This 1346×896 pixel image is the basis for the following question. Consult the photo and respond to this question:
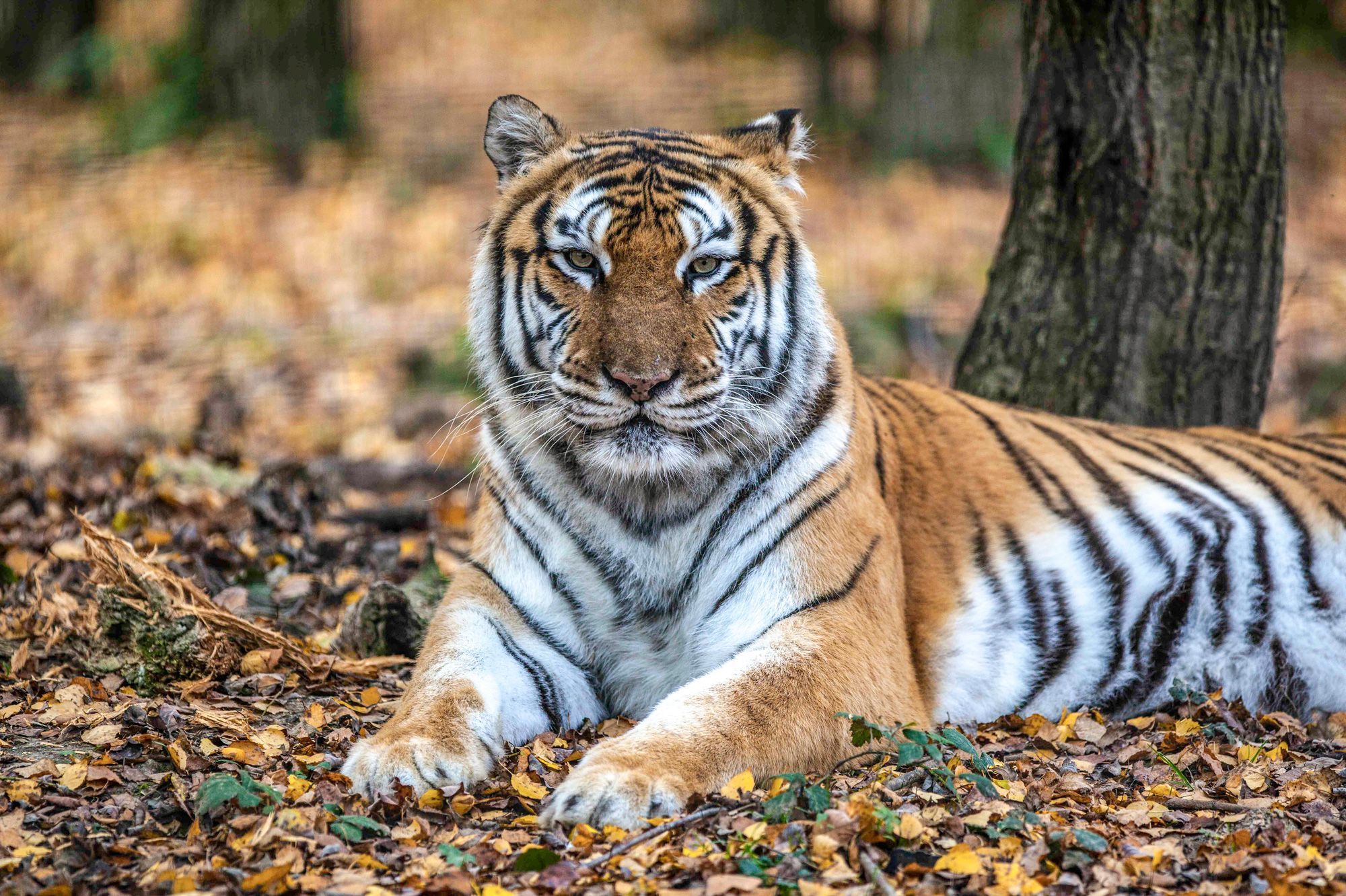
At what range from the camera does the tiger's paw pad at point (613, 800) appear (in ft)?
8.60

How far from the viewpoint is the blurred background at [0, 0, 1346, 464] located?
7762mm

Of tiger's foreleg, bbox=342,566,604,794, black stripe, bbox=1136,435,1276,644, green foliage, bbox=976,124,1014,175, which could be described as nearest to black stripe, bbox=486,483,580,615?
tiger's foreleg, bbox=342,566,604,794

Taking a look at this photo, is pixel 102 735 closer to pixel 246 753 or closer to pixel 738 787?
pixel 246 753

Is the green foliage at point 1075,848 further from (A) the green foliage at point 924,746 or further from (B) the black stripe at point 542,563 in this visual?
(B) the black stripe at point 542,563

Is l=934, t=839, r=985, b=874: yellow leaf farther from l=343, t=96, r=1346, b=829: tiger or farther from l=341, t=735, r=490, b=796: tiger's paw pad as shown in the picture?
l=341, t=735, r=490, b=796: tiger's paw pad

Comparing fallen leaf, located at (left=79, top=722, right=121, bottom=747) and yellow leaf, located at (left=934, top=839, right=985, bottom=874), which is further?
fallen leaf, located at (left=79, top=722, right=121, bottom=747)

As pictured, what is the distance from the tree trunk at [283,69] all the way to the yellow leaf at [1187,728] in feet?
28.4

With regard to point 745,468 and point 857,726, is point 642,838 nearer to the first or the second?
point 857,726

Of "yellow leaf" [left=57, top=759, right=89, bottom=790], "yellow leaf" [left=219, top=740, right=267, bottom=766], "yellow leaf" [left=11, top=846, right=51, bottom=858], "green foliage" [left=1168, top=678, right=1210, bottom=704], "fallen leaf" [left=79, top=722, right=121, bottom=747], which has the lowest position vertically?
"green foliage" [left=1168, top=678, right=1210, bottom=704]

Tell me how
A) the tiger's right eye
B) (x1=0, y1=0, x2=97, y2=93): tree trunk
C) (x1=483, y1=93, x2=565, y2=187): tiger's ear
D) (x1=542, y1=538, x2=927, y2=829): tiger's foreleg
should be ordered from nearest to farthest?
(x1=542, y1=538, x2=927, y2=829): tiger's foreleg
the tiger's right eye
(x1=483, y1=93, x2=565, y2=187): tiger's ear
(x1=0, y1=0, x2=97, y2=93): tree trunk

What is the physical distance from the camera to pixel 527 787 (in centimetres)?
292

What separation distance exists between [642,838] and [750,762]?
43cm

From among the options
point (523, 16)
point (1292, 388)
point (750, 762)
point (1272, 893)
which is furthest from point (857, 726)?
point (523, 16)

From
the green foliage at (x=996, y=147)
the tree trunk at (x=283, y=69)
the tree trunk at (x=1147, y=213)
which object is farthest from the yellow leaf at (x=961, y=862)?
the tree trunk at (x=283, y=69)
